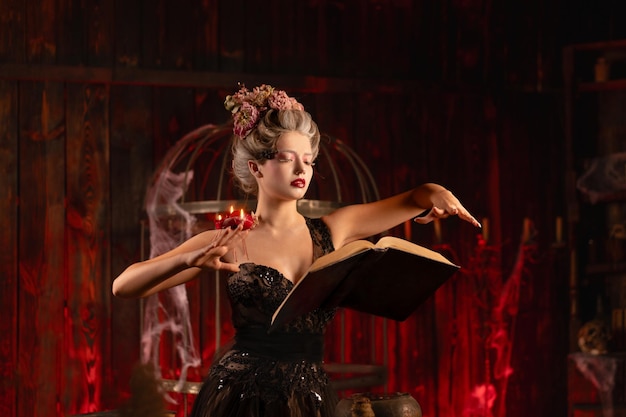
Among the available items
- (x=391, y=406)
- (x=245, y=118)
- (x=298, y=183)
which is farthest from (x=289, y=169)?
(x=391, y=406)

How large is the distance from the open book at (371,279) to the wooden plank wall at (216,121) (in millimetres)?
2107

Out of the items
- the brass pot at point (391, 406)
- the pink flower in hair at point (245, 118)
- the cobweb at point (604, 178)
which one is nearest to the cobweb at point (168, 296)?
the brass pot at point (391, 406)

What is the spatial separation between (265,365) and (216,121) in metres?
2.24

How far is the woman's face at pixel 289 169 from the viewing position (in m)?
2.88

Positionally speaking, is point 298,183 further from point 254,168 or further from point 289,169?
point 254,168

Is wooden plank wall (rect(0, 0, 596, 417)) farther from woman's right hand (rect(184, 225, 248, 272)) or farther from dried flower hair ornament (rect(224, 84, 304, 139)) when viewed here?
woman's right hand (rect(184, 225, 248, 272))

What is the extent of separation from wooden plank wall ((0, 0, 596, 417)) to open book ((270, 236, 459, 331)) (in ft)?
6.91

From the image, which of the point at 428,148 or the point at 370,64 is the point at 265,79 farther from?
the point at 428,148

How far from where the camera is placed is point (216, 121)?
16.0 ft

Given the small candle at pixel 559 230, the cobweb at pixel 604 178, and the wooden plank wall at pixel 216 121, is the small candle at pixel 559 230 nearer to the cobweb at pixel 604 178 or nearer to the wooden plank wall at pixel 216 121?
the wooden plank wall at pixel 216 121

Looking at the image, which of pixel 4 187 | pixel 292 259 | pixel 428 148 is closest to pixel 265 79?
pixel 428 148

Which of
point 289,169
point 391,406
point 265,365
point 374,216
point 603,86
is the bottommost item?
point 391,406

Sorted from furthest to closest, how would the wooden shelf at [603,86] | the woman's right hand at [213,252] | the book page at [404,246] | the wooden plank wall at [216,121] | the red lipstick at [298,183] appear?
1. the wooden shelf at [603,86]
2. the wooden plank wall at [216,121]
3. the red lipstick at [298,183]
4. the book page at [404,246]
5. the woman's right hand at [213,252]

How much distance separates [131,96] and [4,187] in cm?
66
